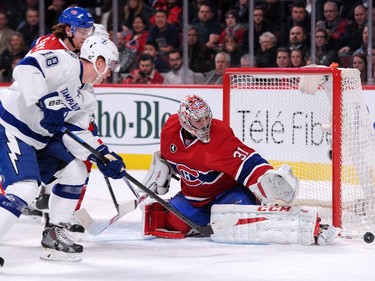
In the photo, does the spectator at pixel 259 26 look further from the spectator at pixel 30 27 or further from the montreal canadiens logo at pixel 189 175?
the montreal canadiens logo at pixel 189 175

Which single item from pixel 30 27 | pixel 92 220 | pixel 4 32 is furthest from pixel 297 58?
pixel 92 220

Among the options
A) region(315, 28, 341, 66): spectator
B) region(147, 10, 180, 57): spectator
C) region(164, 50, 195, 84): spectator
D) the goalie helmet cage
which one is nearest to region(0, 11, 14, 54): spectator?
region(147, 10, 180, 57): spectator

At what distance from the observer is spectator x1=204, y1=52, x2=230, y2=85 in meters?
7.83

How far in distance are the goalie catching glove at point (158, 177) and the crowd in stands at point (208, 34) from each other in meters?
2.68

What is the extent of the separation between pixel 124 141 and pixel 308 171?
2.11m

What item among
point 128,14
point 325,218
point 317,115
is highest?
point 128,14

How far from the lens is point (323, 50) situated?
24.9 feet

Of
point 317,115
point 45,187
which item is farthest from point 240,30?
point 45,187

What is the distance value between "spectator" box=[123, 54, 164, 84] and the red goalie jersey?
291cm

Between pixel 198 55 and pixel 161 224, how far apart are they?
3045 millimetres

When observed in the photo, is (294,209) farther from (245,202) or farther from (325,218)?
(325,218)

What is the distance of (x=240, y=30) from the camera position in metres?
7.86

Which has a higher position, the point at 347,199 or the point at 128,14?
the point at 128,14

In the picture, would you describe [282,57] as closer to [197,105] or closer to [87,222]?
[197,105]
